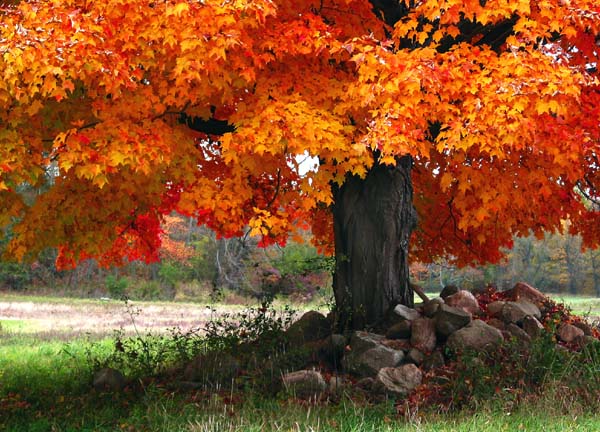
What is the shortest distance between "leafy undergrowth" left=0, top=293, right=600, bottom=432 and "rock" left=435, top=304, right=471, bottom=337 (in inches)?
→ 23.0

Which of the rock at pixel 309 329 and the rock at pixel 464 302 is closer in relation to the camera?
the rock at pixel 309 329

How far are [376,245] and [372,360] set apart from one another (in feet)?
7.10

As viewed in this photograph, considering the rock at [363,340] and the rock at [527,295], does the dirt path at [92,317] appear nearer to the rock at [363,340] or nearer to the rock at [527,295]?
the rock at [363,340]

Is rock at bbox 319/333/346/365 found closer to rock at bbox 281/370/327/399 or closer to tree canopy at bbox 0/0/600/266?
rock at bbox 281/370/327/399

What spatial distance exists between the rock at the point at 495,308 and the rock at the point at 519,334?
0.57 meters

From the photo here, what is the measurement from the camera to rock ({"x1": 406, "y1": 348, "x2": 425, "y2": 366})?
30.8ft

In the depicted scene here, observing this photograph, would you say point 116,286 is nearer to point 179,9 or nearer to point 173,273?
point 173,273

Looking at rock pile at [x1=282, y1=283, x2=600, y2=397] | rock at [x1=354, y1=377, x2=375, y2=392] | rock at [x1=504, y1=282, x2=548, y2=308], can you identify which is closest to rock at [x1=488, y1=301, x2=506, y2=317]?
rock pile at [x1=282, y1=283, x2=600, y2=397]

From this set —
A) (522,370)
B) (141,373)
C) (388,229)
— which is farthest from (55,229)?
(522,370)

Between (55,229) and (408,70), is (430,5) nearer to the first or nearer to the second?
(408,70)

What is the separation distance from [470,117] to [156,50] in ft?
11.9

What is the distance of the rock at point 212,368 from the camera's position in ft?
31.5

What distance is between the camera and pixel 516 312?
10.6 metres

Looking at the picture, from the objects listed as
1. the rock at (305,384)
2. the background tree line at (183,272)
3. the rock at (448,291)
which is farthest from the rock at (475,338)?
the background tree line at (183,272)
